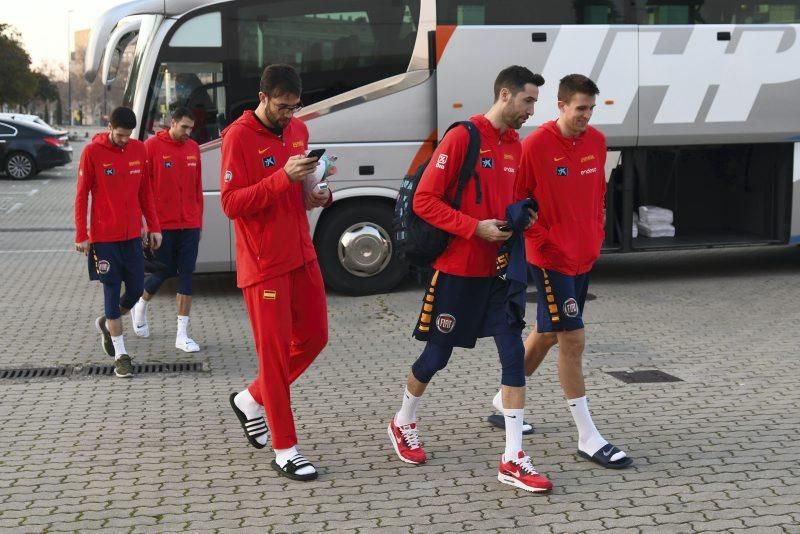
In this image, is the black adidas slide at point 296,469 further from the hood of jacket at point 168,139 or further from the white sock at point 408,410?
the hood of jacket at point 168,139

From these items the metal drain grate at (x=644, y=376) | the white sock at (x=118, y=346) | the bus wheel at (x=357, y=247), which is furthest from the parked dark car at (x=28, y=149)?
the metal drain grate at (x=644, y=376)

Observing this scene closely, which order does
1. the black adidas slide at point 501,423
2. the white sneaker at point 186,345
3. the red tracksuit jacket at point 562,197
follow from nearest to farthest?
the red tracksuit jacket at point 562,197 → the black adidas slide at point 501,423 → the white sneaker at point 186,345

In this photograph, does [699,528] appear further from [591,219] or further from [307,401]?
[307,401]

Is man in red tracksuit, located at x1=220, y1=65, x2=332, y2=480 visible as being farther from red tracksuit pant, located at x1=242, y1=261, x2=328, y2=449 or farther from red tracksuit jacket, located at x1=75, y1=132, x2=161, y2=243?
red tracksuit jacket, located at x1=75, y1=132, x2=161, y2=243

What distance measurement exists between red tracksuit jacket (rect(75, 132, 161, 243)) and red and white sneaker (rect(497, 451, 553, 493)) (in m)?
3.71

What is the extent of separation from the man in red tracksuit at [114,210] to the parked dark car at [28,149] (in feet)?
75.3

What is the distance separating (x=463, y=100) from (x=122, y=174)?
14.2 ft

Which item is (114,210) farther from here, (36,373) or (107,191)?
(36,373)

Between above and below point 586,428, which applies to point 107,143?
above

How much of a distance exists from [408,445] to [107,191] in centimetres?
330

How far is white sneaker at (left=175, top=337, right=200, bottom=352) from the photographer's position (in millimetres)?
8750

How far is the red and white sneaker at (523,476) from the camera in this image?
520 cm

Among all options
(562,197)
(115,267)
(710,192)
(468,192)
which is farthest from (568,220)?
(710,192)

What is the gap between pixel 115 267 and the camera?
797 centimetres
